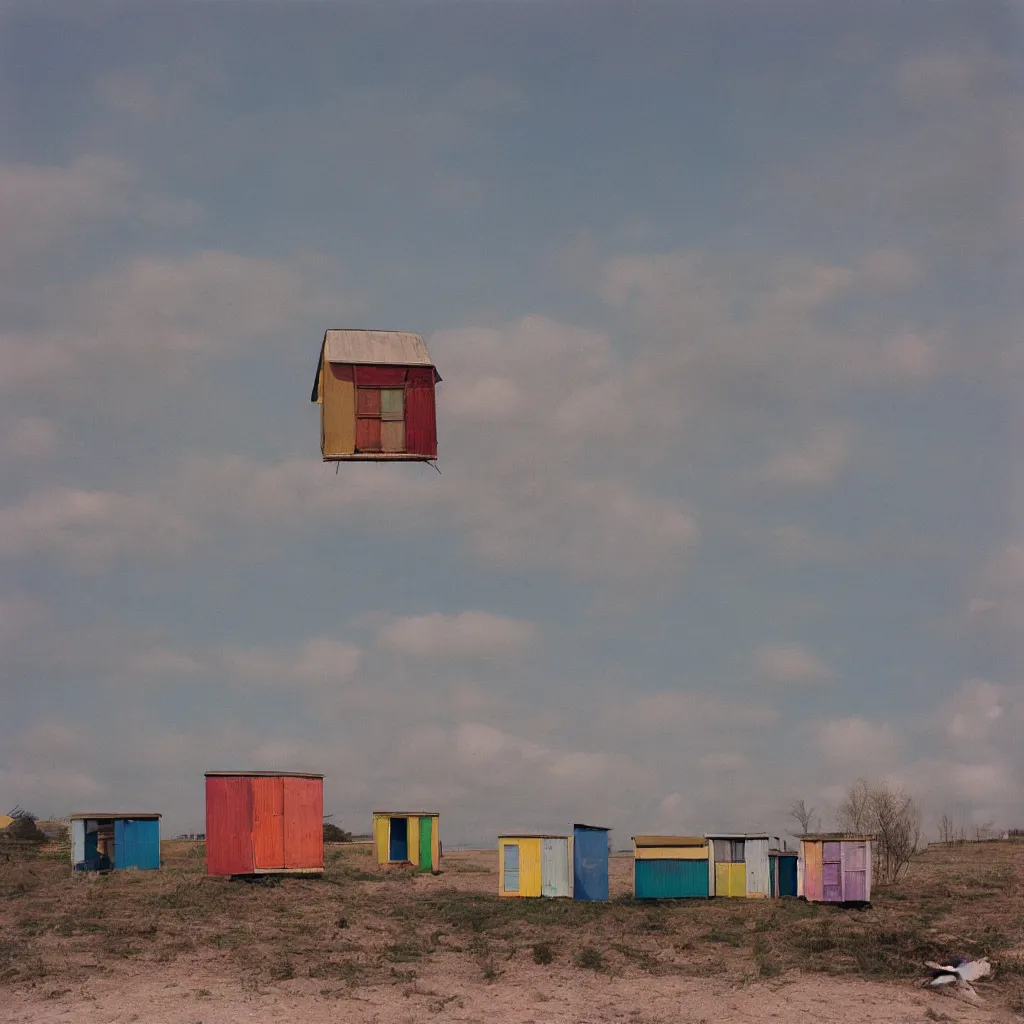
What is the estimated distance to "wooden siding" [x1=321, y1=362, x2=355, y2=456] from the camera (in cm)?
2373

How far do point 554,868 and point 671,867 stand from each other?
3422mm

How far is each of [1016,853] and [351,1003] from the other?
39756 millimetres

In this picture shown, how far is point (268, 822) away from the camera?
33.8 m

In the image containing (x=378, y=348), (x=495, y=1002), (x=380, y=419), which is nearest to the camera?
(x=495, y=1002)

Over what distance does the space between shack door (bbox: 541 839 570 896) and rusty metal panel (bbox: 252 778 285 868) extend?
754 centimetres

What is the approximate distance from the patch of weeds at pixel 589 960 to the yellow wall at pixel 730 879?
822 cm

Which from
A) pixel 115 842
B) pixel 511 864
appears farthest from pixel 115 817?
pixel 511 864

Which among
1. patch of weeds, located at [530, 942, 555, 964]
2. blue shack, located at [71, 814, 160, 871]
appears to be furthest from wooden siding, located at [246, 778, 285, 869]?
patch of weeds, located at [530, 942, 555, 964]

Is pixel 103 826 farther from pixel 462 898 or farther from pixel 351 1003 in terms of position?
pixel 351 1003

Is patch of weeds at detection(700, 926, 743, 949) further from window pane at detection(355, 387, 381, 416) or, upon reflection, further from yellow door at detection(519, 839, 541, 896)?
window pane at detection(355, 387, 381, 416)

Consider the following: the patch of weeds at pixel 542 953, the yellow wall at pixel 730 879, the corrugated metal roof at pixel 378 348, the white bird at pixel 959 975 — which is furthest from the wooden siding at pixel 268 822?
the white bird at pixel 959 975

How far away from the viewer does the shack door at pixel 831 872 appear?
111ft

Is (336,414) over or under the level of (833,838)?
over

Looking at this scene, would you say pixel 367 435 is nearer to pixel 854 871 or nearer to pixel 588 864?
pixel 588 864
